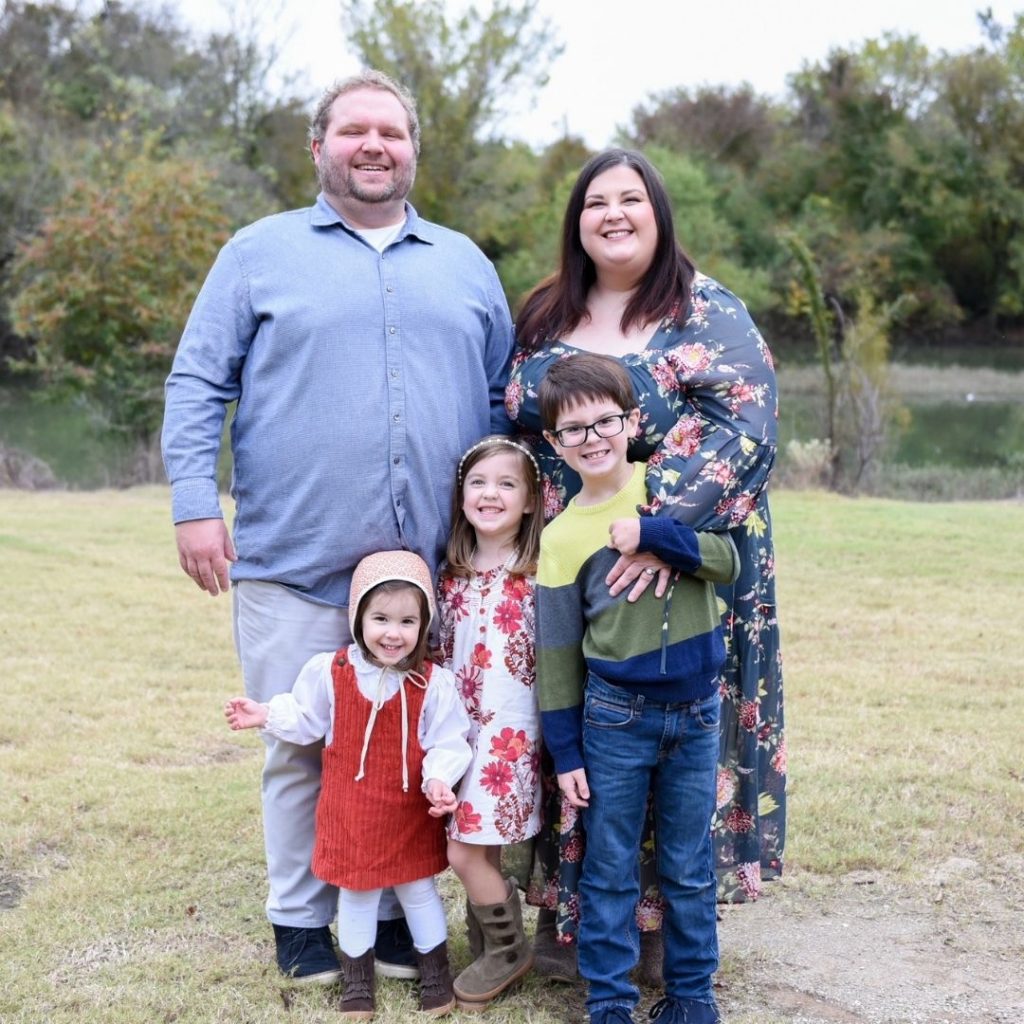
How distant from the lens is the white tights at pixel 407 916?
10.1ft

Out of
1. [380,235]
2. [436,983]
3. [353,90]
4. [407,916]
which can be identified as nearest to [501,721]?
[407,916]

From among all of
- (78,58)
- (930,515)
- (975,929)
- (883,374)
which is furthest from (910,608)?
(78,58)

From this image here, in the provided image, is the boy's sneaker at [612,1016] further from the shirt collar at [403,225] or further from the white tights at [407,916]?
the shirt collar at [403,225]

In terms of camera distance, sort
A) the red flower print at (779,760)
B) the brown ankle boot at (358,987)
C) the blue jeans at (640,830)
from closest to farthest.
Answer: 1. the blue jeans at (640,830)
2. the brown ankle boot at (358,987)
3. the red flower print at (779,760)

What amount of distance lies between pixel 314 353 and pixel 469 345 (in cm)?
39

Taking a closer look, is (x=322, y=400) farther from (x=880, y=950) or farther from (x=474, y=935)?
(x=880, y=950)

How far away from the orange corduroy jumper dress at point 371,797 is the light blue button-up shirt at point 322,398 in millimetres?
283

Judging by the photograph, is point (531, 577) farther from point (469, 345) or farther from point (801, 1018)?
point (801, 1018)

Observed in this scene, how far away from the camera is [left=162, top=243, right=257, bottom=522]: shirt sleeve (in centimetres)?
304

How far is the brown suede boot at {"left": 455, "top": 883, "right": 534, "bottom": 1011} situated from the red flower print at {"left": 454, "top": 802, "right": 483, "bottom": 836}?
0.79ft

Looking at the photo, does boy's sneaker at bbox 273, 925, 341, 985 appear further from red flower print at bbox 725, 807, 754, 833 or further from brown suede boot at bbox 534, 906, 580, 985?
red flower print at bbox 725, 807, 754, 833

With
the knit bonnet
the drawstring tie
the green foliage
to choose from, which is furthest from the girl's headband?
the green foliage

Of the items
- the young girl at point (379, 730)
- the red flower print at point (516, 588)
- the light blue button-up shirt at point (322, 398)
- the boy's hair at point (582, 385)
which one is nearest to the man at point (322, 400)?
the light blue button-up shirt at point (322, 398)

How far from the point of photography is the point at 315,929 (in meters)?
3.25
